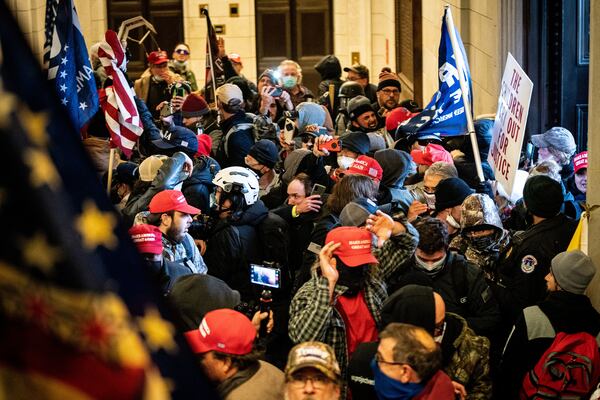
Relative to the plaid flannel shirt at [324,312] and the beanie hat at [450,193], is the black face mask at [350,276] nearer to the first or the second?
the plaid flannel shirt at [324,312]

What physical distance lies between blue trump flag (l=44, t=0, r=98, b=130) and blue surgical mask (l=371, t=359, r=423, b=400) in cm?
467

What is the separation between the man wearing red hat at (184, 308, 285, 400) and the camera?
442cm

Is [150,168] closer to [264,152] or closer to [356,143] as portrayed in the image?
[264,152]

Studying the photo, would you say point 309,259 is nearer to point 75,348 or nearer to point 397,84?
point 75,348

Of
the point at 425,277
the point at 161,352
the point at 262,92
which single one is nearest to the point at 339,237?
the point at 425,277

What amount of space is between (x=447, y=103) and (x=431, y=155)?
19.4 inches

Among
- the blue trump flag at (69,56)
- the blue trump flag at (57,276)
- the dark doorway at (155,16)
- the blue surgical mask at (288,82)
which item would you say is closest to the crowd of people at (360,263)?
the blue trump flag at (69,56)

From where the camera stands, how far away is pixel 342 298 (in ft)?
17.8

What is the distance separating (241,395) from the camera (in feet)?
14.2

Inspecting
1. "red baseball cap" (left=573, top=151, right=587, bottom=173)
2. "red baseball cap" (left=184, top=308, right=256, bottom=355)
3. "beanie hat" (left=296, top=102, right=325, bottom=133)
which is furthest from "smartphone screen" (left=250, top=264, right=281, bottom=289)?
"beanie hat" (left=296, top=102, right=325, bottom=133)

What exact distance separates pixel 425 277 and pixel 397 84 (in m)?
7.89

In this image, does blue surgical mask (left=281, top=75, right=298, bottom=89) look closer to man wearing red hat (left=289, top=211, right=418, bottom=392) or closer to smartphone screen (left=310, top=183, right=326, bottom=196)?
smartphone screen (left=310, top=183, right=326, bottom=196)

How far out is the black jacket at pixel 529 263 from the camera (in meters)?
6.34

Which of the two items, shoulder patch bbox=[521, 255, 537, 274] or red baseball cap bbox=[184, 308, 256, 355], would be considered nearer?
red baseball cap bbox=[184, 308, 256, 355]
